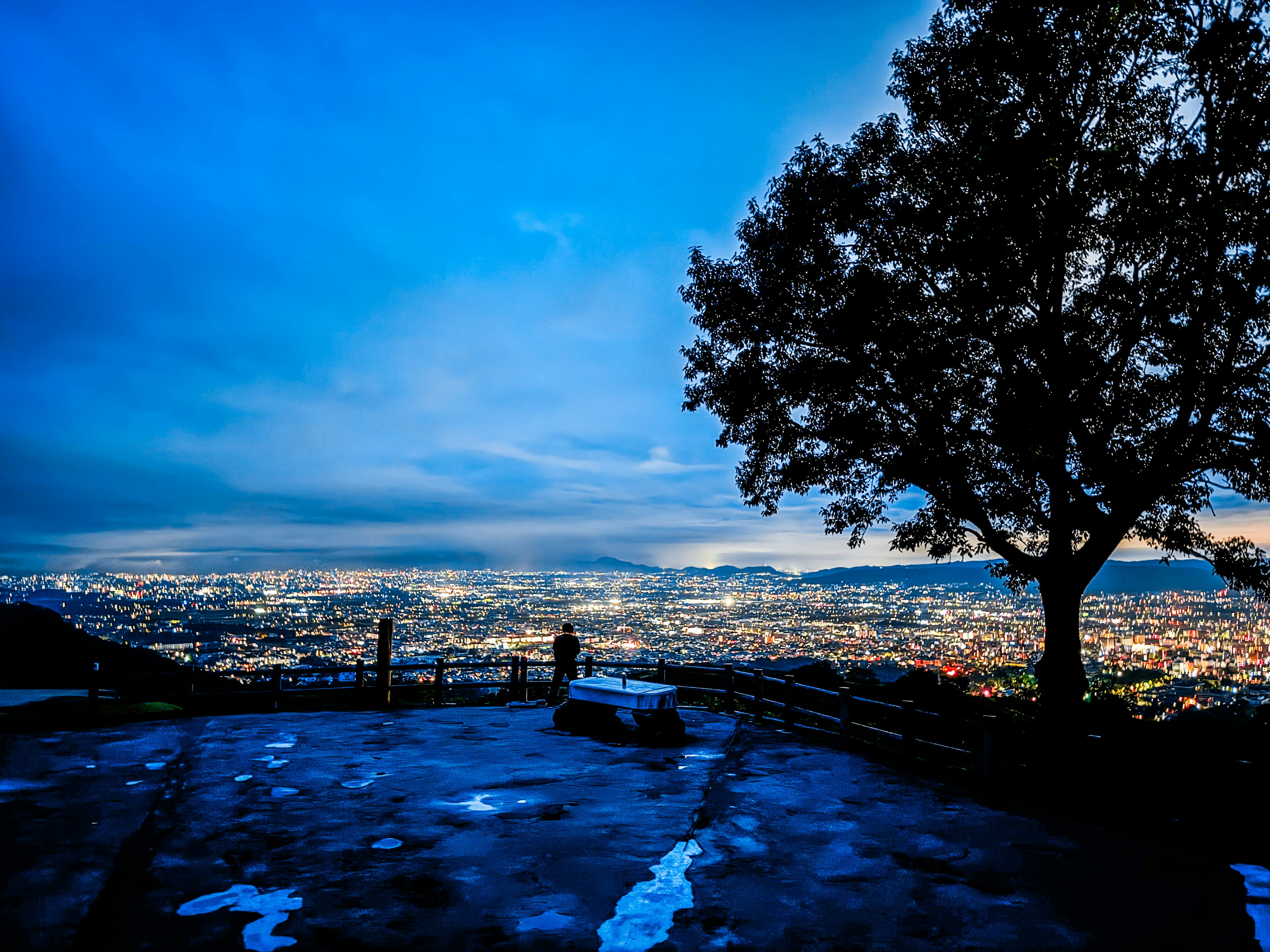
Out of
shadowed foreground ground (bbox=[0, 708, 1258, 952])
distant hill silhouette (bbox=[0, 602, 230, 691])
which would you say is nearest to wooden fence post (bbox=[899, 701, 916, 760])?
shadowed foreground ground (bbox=[0, 708, 1258, 952])

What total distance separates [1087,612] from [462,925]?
214 ft

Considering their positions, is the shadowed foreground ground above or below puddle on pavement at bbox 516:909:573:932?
below

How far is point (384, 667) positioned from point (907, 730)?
12136 mm

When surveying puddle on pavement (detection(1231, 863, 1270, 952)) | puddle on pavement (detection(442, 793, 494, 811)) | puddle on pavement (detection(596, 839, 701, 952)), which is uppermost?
puddle on pavement (detection(596, 839, 701, 952))

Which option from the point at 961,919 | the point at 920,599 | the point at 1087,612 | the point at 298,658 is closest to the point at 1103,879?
the point at 961,919

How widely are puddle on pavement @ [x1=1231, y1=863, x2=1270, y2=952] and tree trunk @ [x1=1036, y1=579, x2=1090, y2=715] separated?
6.17 m

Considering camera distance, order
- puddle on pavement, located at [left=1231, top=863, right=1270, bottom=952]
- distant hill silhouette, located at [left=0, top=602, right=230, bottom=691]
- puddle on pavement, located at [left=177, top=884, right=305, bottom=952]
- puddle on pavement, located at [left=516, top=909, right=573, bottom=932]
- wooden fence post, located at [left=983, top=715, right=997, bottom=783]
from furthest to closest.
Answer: distant hill silhouette, located at [left=0, top=602, right=230, bottom=691] → wooden fence post, located at [left=983, top=715, right=997, bottom=783] → puddle on pavement, located at [left=1231, top=863, right=1270, bottom=952] → puddle on pavement, located at [left=516, top=909, right=573, bottom=932] → puddle on pavement, located at [left=177, top=884, right=305, bottom=952]

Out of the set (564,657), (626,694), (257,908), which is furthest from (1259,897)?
(564,657)

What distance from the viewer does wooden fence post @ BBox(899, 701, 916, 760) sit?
11.2 metres

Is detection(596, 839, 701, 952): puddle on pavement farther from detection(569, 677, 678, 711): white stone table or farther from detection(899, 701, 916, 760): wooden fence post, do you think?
detection(569, 677, 678, 711): white stone table

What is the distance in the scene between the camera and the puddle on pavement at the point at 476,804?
8195 millimetres

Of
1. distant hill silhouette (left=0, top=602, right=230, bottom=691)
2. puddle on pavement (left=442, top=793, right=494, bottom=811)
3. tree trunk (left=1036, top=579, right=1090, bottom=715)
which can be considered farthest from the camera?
distant hill silhouette (left=0, top=602, right=230, bottom=691)

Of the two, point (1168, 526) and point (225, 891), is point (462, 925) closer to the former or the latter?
point (225, 891)

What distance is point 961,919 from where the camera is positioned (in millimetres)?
5473
